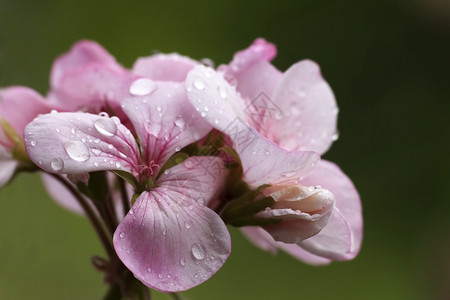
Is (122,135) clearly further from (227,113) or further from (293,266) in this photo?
(293,266)

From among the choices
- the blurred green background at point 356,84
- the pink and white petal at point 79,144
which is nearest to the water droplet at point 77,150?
the pink and white petal at point 79,144

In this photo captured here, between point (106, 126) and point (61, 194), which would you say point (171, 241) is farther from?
point (61, 194)

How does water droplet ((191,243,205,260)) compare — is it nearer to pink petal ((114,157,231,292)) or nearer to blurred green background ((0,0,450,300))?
pink petal ((114,157,231,292))

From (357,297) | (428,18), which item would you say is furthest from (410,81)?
(357,297)

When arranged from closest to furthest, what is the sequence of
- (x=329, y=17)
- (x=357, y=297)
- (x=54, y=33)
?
(x=357, y=297) → (x=54, y=33) → (x=329, y=17)

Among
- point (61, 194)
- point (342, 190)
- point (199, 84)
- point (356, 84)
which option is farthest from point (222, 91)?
point (356, 84)

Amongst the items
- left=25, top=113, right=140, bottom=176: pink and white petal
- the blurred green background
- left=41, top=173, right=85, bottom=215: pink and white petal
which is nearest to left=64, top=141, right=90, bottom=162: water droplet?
left=25, top=113, right=140, bottom=176: pink and white petal

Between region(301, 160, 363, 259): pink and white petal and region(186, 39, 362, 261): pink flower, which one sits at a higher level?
region(186, 39, 362, 261): pink flower
